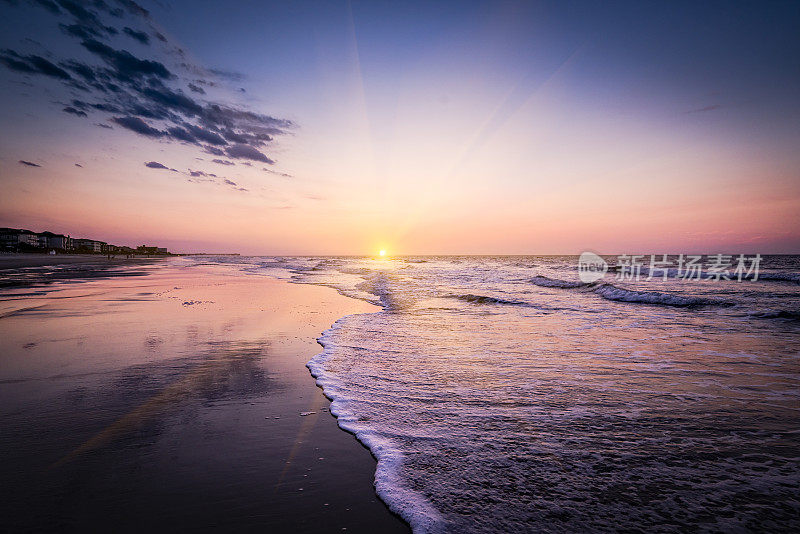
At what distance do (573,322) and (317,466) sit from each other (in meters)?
10.5

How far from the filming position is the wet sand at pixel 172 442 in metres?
2.64

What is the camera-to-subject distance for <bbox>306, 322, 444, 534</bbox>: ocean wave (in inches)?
106

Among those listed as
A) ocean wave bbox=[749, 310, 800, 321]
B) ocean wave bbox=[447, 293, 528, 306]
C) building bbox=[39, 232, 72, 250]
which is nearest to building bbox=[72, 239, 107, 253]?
building bbox=[39, 232, 72, 250]

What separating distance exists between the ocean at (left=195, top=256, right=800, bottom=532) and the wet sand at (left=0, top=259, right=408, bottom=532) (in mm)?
481

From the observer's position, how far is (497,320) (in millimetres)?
11617

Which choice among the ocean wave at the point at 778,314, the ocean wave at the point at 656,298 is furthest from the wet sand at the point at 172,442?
the ocean wave at the point at 656,298

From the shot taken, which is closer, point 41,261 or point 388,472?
point 388,472

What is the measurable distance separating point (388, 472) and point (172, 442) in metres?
2.35

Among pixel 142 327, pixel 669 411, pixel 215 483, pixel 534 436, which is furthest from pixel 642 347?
pixel 142 327

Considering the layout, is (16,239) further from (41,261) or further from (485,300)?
(485,300)

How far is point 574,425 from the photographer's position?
4262 mm

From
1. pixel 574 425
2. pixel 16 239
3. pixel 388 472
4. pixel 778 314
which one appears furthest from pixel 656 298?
pixel 16 239

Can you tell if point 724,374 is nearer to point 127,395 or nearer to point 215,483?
point 215,483

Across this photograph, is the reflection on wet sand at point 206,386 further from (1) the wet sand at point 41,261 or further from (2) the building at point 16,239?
(2) the building at point 16,239
